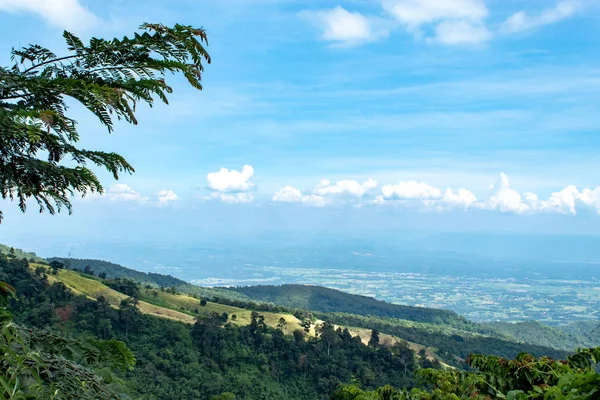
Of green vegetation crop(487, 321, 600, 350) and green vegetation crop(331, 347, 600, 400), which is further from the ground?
green vegetation crop(331, 347, 600, 400)

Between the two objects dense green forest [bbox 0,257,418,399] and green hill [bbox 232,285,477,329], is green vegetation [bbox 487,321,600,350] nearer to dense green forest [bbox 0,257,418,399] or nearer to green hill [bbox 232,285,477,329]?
green hill [bbox 232,285,477,329]

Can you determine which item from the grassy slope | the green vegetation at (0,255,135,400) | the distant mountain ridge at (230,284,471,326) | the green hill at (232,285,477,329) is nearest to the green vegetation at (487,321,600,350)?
the green hill at (232,285,477,329)

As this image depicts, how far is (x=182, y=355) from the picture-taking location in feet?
178

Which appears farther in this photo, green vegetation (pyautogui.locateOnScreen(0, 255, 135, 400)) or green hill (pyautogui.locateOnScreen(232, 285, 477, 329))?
green hill (pyautogui.locateOnScreen(232, 285, 477, 329))

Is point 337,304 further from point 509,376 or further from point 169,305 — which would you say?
point 509,376

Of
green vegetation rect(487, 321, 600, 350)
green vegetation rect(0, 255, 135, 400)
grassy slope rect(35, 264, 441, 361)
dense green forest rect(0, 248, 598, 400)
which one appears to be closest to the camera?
green vegetation rect(0, 255, 135, 400)

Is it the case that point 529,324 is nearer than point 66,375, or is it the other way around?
point 66,375

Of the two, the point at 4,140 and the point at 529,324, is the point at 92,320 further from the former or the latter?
the point at 529,324

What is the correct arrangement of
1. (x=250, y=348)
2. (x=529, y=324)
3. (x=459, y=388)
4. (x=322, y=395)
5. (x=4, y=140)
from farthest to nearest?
(x=529, y=324), (x=250, y=348), (x=322, y=395), (x=459, y=388), (x=4, y=140)

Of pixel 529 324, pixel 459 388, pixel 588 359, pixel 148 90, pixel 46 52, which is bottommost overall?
pixel 529 324

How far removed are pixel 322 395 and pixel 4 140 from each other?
56185mm

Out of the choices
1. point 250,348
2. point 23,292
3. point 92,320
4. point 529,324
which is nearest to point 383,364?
point 250,348

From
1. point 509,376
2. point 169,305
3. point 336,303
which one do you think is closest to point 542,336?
point 336,303

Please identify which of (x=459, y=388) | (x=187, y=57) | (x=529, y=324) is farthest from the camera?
(x=529, y=324)
